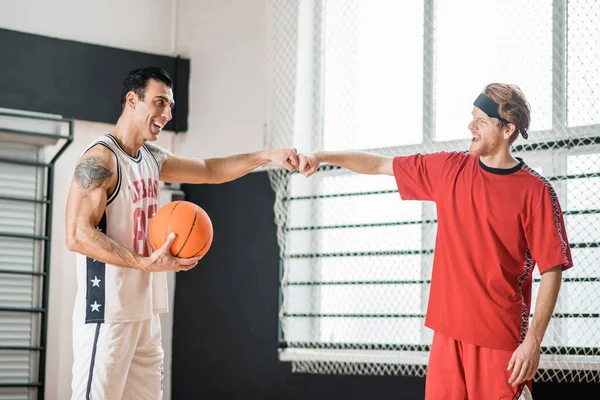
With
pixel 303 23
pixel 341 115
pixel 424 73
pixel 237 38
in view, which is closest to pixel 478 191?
pixel 424 73

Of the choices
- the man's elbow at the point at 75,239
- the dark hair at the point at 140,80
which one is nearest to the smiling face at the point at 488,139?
the dark hair at the point at 140,80

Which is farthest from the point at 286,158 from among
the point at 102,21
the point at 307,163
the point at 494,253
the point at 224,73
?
the point at 102,21

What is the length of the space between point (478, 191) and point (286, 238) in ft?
7.90

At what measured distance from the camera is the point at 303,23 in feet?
20.5

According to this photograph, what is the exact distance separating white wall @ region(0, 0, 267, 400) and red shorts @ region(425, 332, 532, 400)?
2985mm

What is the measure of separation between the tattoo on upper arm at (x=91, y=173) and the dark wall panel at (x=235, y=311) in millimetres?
2480

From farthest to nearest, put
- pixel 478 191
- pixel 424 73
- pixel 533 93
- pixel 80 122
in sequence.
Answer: pixel 80 122, pixel 424 73, pixel 533 93, pixel 478 191

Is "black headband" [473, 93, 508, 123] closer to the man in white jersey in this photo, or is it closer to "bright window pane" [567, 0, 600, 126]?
"bright window pane" [567, 0, 600, 126]

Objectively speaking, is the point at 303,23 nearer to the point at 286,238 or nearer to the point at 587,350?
the point at 286,238

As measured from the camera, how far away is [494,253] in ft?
12.3

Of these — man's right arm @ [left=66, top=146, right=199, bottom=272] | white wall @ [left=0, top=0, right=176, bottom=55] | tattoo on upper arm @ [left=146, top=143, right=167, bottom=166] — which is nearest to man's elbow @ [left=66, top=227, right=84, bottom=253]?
man's right arm @ [left=66, top=146, right=199, bottom=272]

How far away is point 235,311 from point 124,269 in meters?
2.57

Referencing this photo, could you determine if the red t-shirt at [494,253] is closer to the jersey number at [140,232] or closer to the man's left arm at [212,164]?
the man's left arm at [212,164]

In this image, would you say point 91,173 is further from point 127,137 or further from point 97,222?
point 127,137
